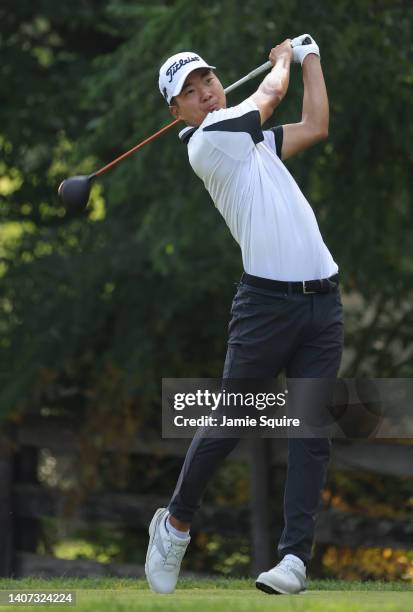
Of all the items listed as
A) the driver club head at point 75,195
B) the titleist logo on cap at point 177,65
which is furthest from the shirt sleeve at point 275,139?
the driver club head at point 75,195

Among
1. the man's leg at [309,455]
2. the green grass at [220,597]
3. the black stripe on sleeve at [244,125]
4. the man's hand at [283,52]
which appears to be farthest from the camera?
the man's hand at [283,52]

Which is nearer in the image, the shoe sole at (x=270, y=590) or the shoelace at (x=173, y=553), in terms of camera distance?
the shoe sole at (x=270, y=590)

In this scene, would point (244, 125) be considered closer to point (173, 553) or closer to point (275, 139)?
point (275, 139)

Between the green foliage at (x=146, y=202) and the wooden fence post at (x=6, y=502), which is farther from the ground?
the green foliage at (x=146, y=202)

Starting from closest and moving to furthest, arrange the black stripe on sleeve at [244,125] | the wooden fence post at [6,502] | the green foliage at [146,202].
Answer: the black stripe on sleeve at [244,125] < the green foliage at [146,202] < the wooden fence post at [6,502]

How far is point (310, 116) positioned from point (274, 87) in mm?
162

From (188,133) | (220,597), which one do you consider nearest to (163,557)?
(220,597)

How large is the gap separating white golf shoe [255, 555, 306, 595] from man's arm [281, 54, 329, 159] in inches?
55.1

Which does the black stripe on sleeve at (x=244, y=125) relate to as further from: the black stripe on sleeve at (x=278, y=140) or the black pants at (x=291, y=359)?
the black pants at (x=291, y=359)

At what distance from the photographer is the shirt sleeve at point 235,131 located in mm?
4570

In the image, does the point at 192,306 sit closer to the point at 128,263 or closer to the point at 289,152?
the point at 128,263

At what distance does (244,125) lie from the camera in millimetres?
4578

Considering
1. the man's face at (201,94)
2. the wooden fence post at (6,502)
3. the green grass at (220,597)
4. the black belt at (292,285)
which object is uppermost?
the man's face at (201,94)

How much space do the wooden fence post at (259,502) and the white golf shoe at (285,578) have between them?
4.77 m
